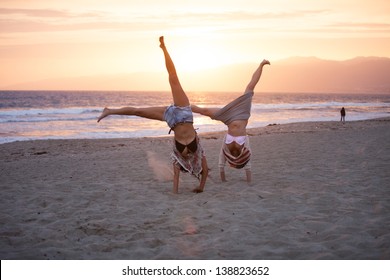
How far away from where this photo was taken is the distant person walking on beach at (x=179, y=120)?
20.7 feet

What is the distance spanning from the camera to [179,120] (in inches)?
260

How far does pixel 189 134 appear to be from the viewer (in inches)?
270

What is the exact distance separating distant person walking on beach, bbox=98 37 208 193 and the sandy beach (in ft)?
1.88

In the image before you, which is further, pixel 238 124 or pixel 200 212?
pixel 238 124

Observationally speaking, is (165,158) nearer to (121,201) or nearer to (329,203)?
(121,201)

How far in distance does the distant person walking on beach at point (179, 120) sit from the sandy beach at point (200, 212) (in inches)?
22.6

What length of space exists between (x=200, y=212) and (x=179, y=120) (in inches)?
66.8

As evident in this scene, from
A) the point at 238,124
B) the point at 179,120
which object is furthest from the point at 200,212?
the point at 238,124

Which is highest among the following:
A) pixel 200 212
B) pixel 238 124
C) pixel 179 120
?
pixel 179 120

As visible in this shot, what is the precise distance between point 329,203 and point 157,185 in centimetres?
344

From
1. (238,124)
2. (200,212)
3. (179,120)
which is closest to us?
(200,212)

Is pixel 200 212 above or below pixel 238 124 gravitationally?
below

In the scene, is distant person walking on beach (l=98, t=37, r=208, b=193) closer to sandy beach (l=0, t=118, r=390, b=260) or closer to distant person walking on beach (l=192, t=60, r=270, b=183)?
sandy beach (l=0, t=118, r=390, b=260)

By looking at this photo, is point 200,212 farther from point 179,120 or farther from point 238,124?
point 238,124
